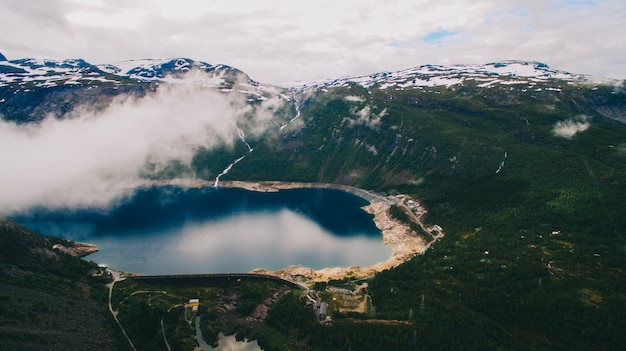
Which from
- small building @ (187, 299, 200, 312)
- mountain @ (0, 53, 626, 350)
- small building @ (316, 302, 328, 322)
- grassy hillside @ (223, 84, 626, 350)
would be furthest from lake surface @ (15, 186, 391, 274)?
small building @ (316, 302, 328, 322)

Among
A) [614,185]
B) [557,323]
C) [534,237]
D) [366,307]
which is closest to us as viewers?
[557,323]

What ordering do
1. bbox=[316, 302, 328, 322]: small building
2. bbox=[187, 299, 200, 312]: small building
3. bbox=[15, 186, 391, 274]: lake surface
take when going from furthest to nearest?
bbox=[15, 186, 391, 274]: lake surface < bbox=[187, 299, 200, 312]: small building < bbox=[316, 302, 328, 322]: small building

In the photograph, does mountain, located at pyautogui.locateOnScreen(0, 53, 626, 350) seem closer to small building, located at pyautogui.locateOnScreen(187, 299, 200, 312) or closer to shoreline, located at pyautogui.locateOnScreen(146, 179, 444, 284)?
shoreline, located at pyautogui.locateOnScreen(146, 179, 444, 284)

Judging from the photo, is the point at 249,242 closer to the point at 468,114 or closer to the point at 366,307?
the point at 366,307

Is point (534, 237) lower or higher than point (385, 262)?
higher

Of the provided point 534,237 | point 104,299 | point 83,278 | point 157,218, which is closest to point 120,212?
point 157,218

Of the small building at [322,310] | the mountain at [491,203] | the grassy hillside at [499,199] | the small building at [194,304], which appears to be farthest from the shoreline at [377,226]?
the small building at [194,304]
